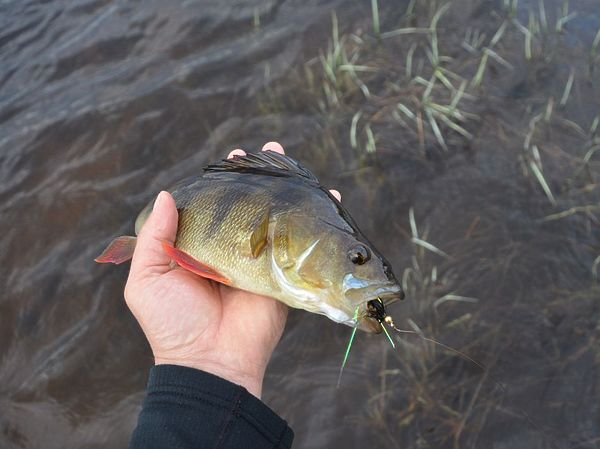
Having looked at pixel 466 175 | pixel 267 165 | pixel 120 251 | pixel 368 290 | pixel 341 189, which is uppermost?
pixel 267 165

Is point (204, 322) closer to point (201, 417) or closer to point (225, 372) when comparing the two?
point (225, 372)

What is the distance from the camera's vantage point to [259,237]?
2344mm

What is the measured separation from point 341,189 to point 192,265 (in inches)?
96.9

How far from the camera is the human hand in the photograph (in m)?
2.50

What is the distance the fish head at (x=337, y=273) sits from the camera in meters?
2.09

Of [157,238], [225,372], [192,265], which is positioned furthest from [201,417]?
[157,238]

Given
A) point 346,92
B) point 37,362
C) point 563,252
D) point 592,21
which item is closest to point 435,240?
point 563,252

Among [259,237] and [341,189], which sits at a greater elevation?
[259,237]

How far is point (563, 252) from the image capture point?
155 inches

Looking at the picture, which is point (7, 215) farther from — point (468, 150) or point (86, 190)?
point (468, 150)

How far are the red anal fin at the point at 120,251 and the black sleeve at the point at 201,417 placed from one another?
769 mm

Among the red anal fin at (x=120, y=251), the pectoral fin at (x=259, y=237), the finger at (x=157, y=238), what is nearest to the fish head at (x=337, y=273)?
the pectoral fin at (x=259, y=237)

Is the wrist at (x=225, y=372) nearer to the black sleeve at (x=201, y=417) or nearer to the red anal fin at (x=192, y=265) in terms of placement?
the black sleeve at (x=201, y=417)

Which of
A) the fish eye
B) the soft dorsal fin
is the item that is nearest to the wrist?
the fish eye
